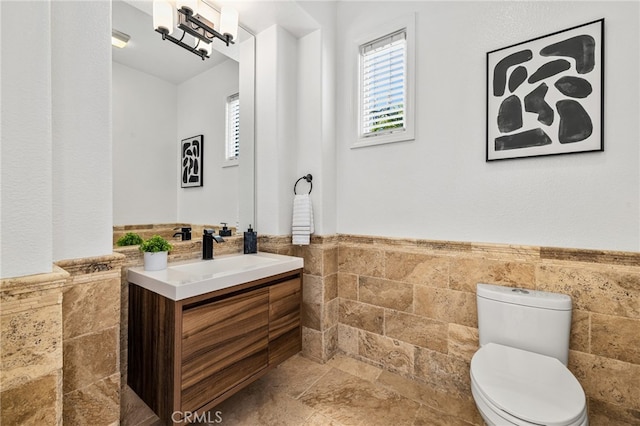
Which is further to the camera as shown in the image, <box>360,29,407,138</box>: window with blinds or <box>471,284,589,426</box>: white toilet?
<box>360,29,407,138</box>: window with blinds

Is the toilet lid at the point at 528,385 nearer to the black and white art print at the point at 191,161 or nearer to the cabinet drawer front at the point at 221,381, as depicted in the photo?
the cabinet drawer front at the point at 221,381

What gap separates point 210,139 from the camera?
6.43 feet

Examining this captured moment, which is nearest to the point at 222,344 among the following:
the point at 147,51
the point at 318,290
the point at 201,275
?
the point at 201,275

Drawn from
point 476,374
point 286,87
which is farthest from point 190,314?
point 286,87

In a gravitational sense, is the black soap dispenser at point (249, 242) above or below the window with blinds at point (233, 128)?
below

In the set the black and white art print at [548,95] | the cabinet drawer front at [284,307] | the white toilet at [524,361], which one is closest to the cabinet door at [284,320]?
the cabinet drawer front at [284,307]

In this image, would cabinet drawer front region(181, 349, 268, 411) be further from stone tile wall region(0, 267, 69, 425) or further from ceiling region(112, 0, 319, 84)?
ceiling region(112, 0, 319, 84)

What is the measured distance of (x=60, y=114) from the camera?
3.62 feet

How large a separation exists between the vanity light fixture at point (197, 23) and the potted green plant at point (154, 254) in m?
1.22

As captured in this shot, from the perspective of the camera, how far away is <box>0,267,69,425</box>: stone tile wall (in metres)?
0.86

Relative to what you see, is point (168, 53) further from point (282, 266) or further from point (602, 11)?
point (602, 11)

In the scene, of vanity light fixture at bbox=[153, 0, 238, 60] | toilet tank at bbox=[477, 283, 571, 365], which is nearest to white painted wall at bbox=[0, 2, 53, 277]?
vanity light fixture at bbox=[153, 0, 238, 60]

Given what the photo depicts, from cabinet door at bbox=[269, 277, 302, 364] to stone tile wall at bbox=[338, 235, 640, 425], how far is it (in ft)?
1.91

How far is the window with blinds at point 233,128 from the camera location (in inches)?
82.3
